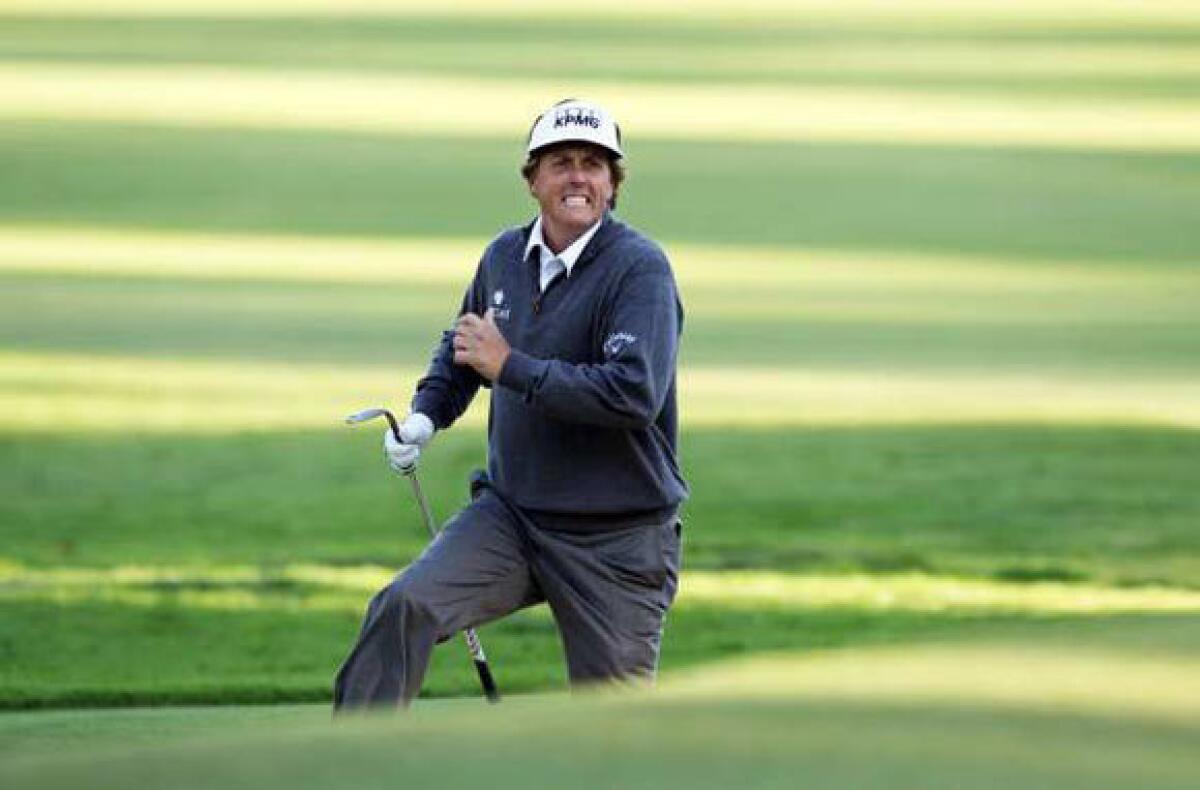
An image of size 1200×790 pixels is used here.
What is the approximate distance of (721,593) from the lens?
10.2 metres

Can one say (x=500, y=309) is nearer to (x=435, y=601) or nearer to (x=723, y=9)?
(x=435, y=601)

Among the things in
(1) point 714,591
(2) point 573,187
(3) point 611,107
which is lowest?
(1) point 714,591

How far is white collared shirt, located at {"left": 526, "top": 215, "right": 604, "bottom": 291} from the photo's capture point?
6086mm

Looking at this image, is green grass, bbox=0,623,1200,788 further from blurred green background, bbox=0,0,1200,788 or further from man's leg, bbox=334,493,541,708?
man's leg, bbox=334,493,541,708

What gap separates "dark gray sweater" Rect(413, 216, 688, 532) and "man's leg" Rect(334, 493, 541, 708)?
0.29 feet

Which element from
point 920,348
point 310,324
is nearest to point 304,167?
point 310,324

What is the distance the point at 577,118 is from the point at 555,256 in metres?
0.26

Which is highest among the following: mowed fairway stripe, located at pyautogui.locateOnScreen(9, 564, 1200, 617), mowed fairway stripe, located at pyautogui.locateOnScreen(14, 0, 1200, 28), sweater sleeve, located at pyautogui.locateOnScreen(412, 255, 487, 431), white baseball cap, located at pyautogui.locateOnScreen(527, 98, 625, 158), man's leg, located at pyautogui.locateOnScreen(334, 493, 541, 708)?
mowed fairway stripe, located at pyautogui.locateOnScreen(14, 0, 1200, 28)

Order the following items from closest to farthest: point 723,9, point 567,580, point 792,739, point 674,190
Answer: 1. point 792,739
2. point 567,580
3. point 674,190
4. point 723,9

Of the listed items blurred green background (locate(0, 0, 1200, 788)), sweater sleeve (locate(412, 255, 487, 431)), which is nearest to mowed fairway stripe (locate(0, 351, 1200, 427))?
blurred green background (locate(0, 0, 1200, 788))

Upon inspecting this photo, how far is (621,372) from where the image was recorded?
582 cm

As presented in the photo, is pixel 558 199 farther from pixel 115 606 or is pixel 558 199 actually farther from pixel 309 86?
pixel 309 86

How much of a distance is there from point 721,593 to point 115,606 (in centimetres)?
186

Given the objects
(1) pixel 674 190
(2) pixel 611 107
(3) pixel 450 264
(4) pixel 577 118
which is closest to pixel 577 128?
(4) pixel 577 118
